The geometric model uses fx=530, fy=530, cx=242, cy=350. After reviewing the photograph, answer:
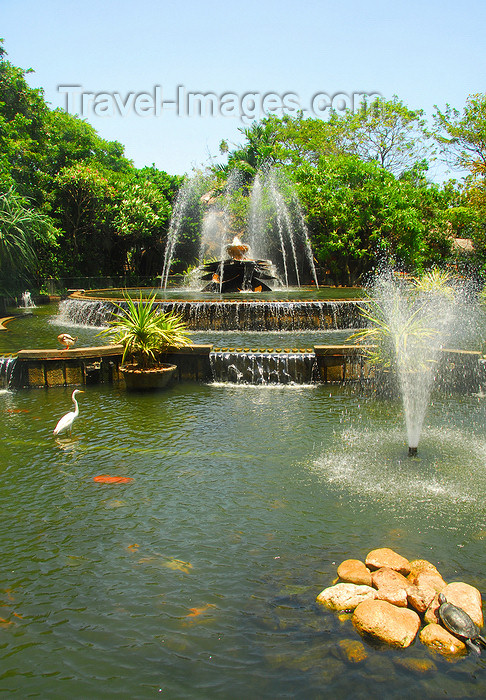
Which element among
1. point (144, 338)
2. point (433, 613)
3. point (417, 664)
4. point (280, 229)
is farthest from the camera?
point (280, 229)

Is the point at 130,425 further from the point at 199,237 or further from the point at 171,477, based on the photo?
the point at 199,237

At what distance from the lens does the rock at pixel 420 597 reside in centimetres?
333

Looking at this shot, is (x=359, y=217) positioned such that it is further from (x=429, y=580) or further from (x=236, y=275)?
(x=429, y=580)

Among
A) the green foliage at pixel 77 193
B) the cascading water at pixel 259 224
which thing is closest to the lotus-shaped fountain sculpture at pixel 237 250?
the cascading water at pixel 259 224

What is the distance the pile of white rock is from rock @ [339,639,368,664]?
0.10 metres

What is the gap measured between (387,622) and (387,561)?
63 cm

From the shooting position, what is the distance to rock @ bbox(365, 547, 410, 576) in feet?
12.0

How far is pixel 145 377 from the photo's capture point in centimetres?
884

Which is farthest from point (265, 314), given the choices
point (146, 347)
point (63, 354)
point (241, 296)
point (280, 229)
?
point (280, 229)

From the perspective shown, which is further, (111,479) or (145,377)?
(145,377)

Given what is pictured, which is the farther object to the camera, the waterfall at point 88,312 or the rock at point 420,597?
the waterfall at point 88,312

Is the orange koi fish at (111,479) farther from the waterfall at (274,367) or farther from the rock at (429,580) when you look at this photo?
the waterfall at (274,367)

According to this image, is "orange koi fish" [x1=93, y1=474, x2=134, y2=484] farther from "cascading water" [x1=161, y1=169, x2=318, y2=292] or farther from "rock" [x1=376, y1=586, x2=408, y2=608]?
"cascading water" [x1=161, y1=169, x2=318, y2=292]

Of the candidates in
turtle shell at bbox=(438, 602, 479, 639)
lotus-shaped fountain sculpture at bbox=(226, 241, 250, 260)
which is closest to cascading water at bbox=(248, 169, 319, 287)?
lotus-shaped fountain sculpture at bbox=(226, 241, 250, 260)
